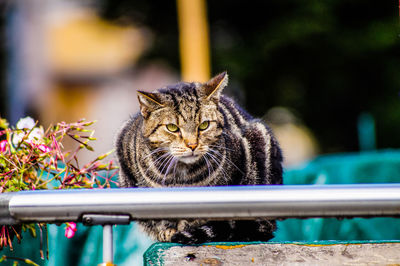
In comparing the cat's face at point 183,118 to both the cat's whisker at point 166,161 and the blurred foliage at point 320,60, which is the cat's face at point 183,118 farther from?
the blurred foliage at point 320,60

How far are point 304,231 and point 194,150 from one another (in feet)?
4.05

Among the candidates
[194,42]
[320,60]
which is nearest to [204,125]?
[194,42]

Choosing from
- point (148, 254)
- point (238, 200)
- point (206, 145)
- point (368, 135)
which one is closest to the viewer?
point (238, 200)

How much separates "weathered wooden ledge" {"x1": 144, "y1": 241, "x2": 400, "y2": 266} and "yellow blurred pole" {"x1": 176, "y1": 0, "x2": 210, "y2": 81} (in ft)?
13.5

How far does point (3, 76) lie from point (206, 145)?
7.50m

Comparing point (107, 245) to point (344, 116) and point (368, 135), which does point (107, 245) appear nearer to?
point (368, 135)

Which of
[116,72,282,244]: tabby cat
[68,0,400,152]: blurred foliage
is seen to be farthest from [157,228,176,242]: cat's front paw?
[68,0,400,152]: blurred foliage

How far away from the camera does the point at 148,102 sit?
1696 mm

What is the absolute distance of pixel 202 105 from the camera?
1716 millimetres

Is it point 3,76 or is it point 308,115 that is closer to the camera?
point 308,115

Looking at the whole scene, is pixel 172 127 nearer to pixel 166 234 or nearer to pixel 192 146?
pixel 192 146

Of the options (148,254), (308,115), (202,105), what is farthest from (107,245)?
(308,115)

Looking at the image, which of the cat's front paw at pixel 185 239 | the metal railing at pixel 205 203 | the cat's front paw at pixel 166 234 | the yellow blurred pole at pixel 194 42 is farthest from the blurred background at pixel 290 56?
the metal railing at pixel 205 203

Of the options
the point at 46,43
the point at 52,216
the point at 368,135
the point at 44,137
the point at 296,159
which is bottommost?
the point at 296,159
